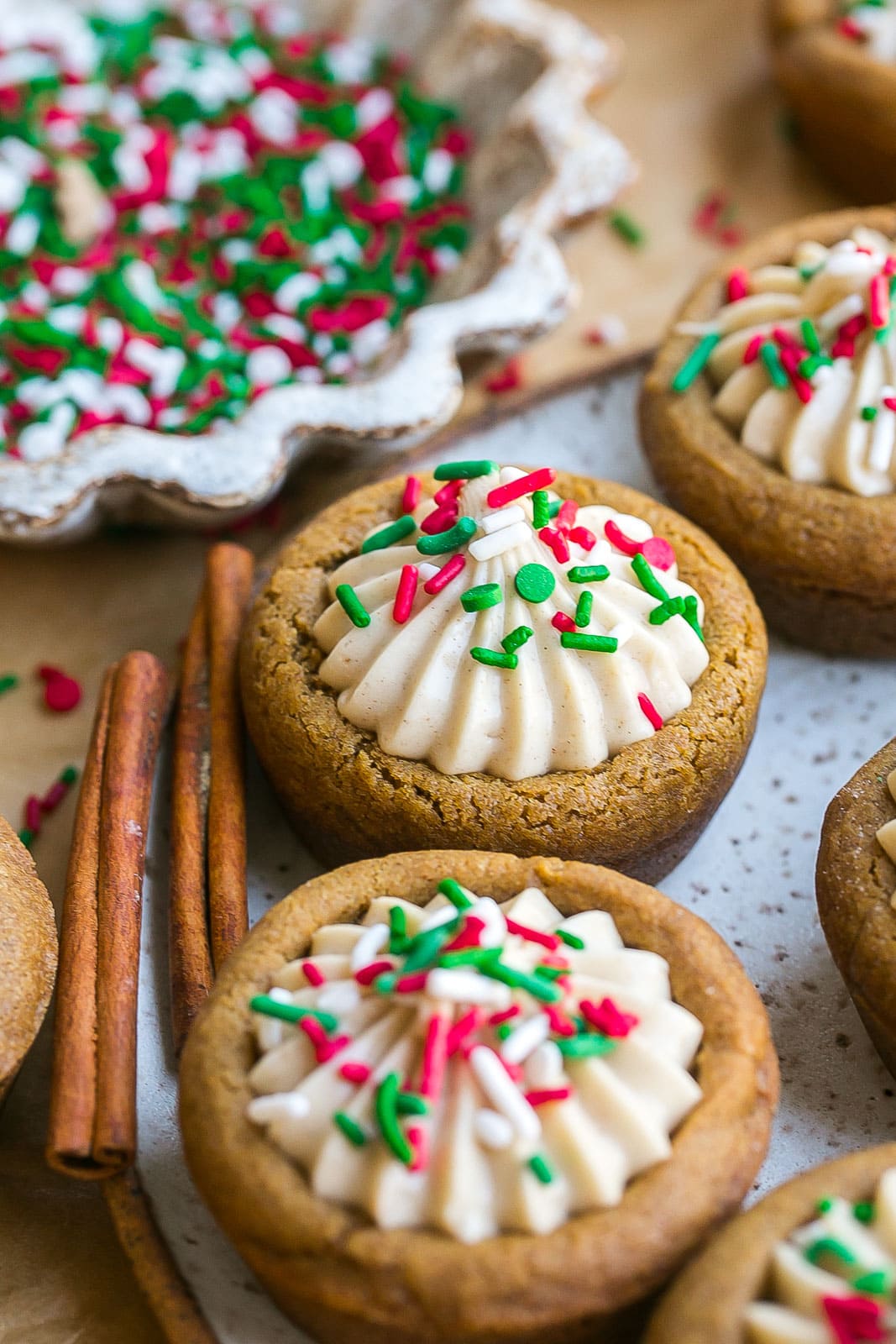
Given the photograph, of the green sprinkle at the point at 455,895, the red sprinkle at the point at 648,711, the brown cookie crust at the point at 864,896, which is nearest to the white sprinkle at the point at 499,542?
the red sprinkle at the point at 648,711

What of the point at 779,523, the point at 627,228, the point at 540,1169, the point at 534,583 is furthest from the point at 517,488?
the point at 627,228

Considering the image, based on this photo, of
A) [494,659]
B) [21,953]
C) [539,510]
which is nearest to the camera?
[21,953]

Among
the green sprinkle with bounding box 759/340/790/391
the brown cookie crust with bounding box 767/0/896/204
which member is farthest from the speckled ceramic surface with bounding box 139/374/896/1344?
the brown cookie crust with bounding box 767/0/896/204

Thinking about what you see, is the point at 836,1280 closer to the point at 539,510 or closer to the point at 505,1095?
the point at 505,1095

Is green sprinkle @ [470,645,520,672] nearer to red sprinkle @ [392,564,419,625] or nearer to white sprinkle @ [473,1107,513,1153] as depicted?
red sprinkle @ [392,564,419,625]

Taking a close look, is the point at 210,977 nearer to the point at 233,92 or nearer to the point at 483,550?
the point at 483,550

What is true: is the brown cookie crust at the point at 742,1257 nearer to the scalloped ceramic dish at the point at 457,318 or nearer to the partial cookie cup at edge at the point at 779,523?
the partial cookie cup at edge at the point at 779,523

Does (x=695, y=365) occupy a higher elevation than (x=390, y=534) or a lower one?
higher

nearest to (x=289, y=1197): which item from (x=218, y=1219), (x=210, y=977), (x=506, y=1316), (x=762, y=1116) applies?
(x=218, y=1219)

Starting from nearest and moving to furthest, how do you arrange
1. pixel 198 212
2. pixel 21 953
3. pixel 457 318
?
pixel 21 953, pixel 457 318, pixel 198 212

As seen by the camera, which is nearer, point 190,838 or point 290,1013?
point 290,1013
